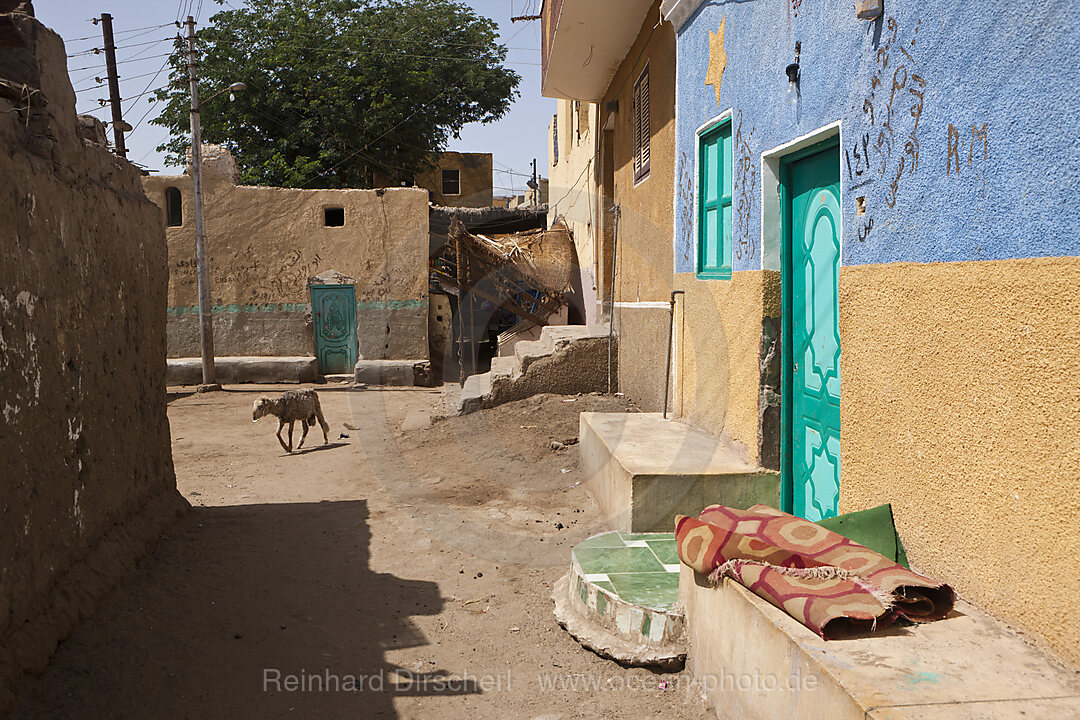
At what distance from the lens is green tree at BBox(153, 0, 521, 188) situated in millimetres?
24141

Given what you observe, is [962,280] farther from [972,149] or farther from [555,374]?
[555,374]

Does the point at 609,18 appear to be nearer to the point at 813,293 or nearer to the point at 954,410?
the point at 813,293

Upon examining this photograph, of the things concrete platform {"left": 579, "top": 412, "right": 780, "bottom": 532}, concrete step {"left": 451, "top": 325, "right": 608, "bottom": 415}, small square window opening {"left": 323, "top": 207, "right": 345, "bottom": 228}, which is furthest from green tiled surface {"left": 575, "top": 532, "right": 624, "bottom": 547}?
small square window opening {"left": 323, "top": 207, "right": 345, "bottom": 228}

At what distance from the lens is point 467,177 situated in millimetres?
29344

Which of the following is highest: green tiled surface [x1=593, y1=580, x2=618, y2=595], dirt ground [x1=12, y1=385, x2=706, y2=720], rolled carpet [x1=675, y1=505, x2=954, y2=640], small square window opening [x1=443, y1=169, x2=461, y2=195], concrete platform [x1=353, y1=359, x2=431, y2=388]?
small square window opening [x1=443, y1=169, x2=461, y2=195]

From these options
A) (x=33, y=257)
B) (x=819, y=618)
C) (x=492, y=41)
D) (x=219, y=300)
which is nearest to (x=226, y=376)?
(x=219, y=300)

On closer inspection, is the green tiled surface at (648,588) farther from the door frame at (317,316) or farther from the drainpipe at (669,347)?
the door frame at (317,316)

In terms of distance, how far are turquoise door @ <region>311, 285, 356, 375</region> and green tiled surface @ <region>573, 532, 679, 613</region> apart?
1237cm

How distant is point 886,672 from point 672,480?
258 cm

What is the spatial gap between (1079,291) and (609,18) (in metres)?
7.44

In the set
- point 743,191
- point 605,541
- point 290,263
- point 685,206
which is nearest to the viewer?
point 605,541

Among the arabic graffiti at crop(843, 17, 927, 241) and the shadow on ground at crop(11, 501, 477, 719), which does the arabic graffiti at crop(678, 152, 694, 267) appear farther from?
the shadow on ground at crop(11, 501, 477, 719)

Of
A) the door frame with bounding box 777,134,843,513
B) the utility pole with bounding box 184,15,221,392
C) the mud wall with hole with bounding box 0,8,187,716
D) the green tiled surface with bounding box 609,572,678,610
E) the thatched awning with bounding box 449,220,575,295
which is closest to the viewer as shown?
the mud wall with hole with bounding box 0,8,187,716

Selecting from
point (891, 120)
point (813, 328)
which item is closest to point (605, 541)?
point (813, 328)
